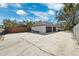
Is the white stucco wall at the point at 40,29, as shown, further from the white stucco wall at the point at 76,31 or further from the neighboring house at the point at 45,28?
the white stucco wall at the point at 76,31

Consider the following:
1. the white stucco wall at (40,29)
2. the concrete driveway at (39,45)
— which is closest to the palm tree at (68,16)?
the concrete driveway at (39,45)

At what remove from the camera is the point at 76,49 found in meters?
2.90

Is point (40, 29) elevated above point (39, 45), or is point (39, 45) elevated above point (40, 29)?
point (40, 29)

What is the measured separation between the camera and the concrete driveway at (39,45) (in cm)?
293

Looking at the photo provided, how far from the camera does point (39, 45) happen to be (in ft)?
9.94

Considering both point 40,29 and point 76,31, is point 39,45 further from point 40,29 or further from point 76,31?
point 76,31

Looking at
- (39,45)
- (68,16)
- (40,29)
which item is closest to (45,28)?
(40,29)

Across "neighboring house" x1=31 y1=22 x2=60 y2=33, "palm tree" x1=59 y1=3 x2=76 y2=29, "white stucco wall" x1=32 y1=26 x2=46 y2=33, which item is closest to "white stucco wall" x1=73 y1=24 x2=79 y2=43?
"palm tree" x1=59 y1=3 x2=76 y2=29

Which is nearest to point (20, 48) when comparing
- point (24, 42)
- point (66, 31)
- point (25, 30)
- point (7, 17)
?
point (24, 42)

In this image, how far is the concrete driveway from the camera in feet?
9.62

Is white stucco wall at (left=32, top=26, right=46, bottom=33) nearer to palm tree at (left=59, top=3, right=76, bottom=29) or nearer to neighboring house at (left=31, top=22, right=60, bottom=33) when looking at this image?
neighboring house at (left=31, top=22, right=60, bottom=33)

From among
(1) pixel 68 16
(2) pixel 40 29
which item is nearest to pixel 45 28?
(2) pixel 40 29

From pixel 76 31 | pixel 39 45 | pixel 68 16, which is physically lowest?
pixel 39 45

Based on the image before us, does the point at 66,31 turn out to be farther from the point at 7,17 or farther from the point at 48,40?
the point at 7,17
